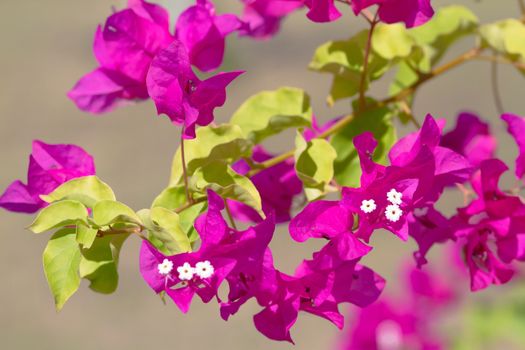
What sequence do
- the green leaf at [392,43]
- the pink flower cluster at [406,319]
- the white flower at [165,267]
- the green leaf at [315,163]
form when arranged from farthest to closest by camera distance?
the pink flower cluster at [406,319] < the green leaf at [392,43] < the green leaf at [315,163] < the white flower at [165,267]

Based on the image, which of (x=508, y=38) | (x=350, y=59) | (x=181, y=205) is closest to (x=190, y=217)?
(x=181, y=205)

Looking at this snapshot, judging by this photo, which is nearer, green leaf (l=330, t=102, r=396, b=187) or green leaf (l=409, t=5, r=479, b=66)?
green leaf (l=330, t=102, r=396, b=187)

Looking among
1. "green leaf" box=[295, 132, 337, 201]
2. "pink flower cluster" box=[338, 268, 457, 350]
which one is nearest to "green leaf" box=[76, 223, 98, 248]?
"green leaf" box=[295, 132, 337, 201]

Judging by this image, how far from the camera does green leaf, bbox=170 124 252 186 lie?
0.65m

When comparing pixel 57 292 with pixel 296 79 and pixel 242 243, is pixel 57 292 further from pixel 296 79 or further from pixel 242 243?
pixel 296 79

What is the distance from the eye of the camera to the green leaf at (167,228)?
1.90ft

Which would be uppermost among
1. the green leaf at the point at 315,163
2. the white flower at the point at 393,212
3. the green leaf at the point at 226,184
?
the green leaf at the point at 226,184

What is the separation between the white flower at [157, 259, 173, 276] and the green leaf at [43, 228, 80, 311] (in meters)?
0.07

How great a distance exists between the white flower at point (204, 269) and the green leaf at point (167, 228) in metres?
0.02

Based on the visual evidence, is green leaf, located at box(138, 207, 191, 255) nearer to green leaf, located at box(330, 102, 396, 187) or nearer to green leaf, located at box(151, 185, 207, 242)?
green leaf, located at box(151, 185, 207, 242)

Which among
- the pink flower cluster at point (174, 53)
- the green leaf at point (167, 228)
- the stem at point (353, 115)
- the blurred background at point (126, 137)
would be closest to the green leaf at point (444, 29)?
the stem at point (353, 115)

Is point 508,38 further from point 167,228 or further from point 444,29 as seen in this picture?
point 167,228

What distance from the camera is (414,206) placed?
630mm

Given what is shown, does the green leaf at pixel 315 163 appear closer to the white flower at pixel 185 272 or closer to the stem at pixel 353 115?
the stem at pixel 353 115
